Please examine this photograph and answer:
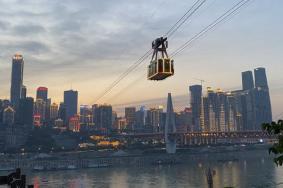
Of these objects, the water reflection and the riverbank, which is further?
the riverbank

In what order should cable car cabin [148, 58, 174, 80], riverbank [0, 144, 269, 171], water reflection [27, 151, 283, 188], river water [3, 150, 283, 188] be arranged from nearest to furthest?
cable car cabin [148, 58, 174, 80] → river water [3, 150, 283, 188] → water reflection [27, 151, 283, 188] → riverbank [0, 144, 269, 171]

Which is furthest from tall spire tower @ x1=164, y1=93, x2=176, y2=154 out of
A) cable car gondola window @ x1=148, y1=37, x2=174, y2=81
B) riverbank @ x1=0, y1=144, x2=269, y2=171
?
cable car gondola window @ x1=148, y1=37, x2=174, y2=81

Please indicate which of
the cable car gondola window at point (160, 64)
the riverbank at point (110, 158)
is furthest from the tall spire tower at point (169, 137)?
the cable car gondola window at point (160, 64)

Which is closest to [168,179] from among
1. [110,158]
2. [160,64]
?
[110,158]

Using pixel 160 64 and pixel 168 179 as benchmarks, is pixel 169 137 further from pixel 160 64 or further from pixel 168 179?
pixel 160 64

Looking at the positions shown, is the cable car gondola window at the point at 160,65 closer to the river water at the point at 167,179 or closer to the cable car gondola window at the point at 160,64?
the cable car gondola window at the point at 160,64

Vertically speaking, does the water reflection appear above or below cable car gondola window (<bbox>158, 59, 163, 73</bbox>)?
below

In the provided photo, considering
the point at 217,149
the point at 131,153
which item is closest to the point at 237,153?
Answer: the point at 217,149

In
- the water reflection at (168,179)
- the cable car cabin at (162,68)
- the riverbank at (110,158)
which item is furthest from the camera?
the riverbank at (110,158)

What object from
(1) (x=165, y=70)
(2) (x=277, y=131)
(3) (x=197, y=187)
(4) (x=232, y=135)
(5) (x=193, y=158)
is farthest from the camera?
(5) (x=193, y=158)

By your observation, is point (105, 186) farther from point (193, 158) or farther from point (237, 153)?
point (237, 153)

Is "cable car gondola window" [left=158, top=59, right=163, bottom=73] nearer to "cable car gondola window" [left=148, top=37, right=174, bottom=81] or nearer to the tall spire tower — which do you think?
"cable car gondola window" [left=148, top=37, right=174, bottom=81]
